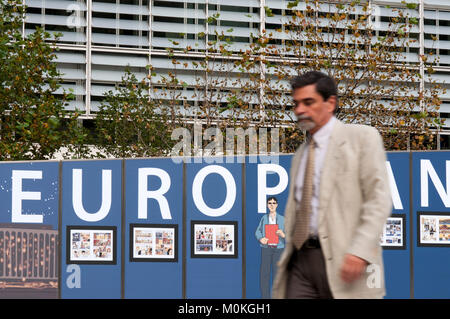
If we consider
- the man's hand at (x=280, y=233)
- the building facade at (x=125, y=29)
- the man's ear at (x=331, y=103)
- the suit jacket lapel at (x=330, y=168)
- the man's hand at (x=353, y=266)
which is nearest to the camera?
the man's hand at (x=353, y=266)

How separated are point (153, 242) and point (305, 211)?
6.51 meters

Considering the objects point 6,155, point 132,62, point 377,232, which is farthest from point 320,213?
point 132,62

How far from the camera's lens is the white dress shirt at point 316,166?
3.31 m

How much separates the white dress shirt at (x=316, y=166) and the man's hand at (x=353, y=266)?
233mm

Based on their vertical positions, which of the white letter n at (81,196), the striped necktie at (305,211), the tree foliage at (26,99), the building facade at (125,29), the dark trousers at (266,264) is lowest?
the dark trousers at (266,264)

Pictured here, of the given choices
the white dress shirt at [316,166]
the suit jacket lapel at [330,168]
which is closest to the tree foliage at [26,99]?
the white dress shirt at [316,166]

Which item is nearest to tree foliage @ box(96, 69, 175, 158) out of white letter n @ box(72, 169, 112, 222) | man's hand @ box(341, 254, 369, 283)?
white letter n @ box(72, 169, 112, 222)

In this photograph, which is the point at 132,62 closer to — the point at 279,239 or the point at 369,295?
the point at 279,239

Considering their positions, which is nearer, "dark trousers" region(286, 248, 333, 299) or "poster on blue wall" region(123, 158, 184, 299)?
"dark trousers" region(286, 248, 333, 299)

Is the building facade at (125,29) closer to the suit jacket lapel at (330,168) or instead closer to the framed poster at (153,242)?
the framed poster at (153,242)

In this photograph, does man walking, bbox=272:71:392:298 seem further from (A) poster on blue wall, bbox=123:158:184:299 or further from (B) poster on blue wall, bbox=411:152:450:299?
(B) poster on blue wall, bbox=411:152:450:299

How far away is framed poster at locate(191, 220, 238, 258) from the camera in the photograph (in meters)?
9.66

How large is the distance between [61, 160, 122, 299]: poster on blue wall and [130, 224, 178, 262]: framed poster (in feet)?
0.65

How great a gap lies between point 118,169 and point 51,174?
869mm
